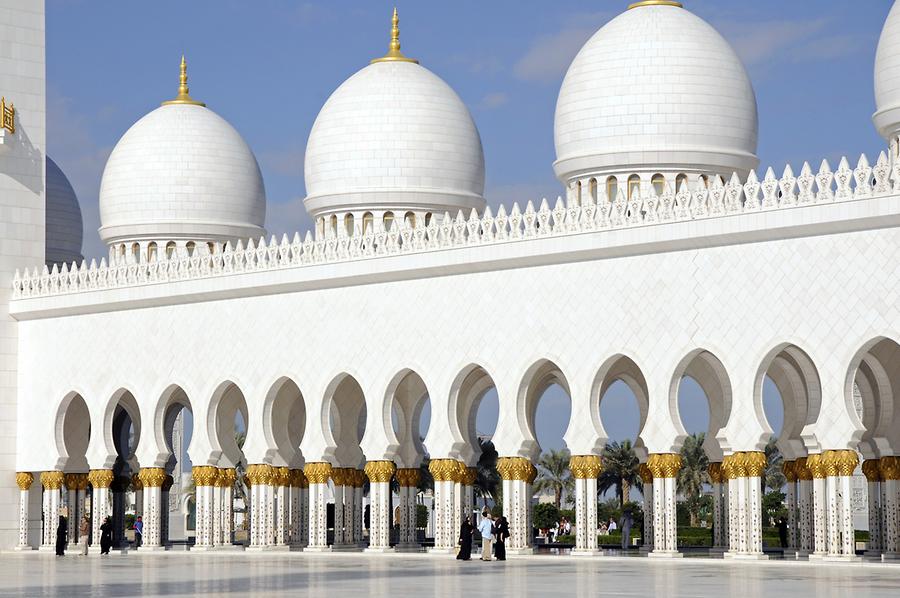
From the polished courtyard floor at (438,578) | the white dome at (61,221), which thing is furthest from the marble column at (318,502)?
the white dome at (61,221)

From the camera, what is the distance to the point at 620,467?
136 ft

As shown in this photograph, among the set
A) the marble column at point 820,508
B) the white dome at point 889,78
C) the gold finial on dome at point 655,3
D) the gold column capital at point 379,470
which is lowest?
the marble column at point 820,508

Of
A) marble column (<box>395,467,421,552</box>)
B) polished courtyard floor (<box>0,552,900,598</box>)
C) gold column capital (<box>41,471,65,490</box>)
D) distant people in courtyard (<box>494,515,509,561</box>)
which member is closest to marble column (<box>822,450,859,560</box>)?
polished courtyard floor (<box>0,552,900,598</box>)

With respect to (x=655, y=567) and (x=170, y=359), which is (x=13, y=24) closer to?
(x=170, y=359)

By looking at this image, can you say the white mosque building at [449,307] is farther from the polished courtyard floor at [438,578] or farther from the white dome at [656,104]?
the polished courtyard floor at [438,578]

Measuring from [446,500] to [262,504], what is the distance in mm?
3566

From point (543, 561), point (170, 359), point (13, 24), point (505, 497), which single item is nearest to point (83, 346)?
point (170, 359)

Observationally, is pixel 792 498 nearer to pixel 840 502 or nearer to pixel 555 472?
pixel 840 502

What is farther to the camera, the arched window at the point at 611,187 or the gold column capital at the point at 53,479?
the gold column capital at the point at 53,479

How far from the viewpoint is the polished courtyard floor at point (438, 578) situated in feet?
45.3

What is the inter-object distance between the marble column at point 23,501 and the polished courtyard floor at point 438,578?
6573 mm

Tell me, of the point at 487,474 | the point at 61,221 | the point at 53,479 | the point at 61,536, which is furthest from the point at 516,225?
the point at 487,474

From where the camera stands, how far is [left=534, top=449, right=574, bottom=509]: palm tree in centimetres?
4938

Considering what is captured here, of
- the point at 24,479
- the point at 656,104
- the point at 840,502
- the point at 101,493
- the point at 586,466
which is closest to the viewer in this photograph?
the point at 840,502
